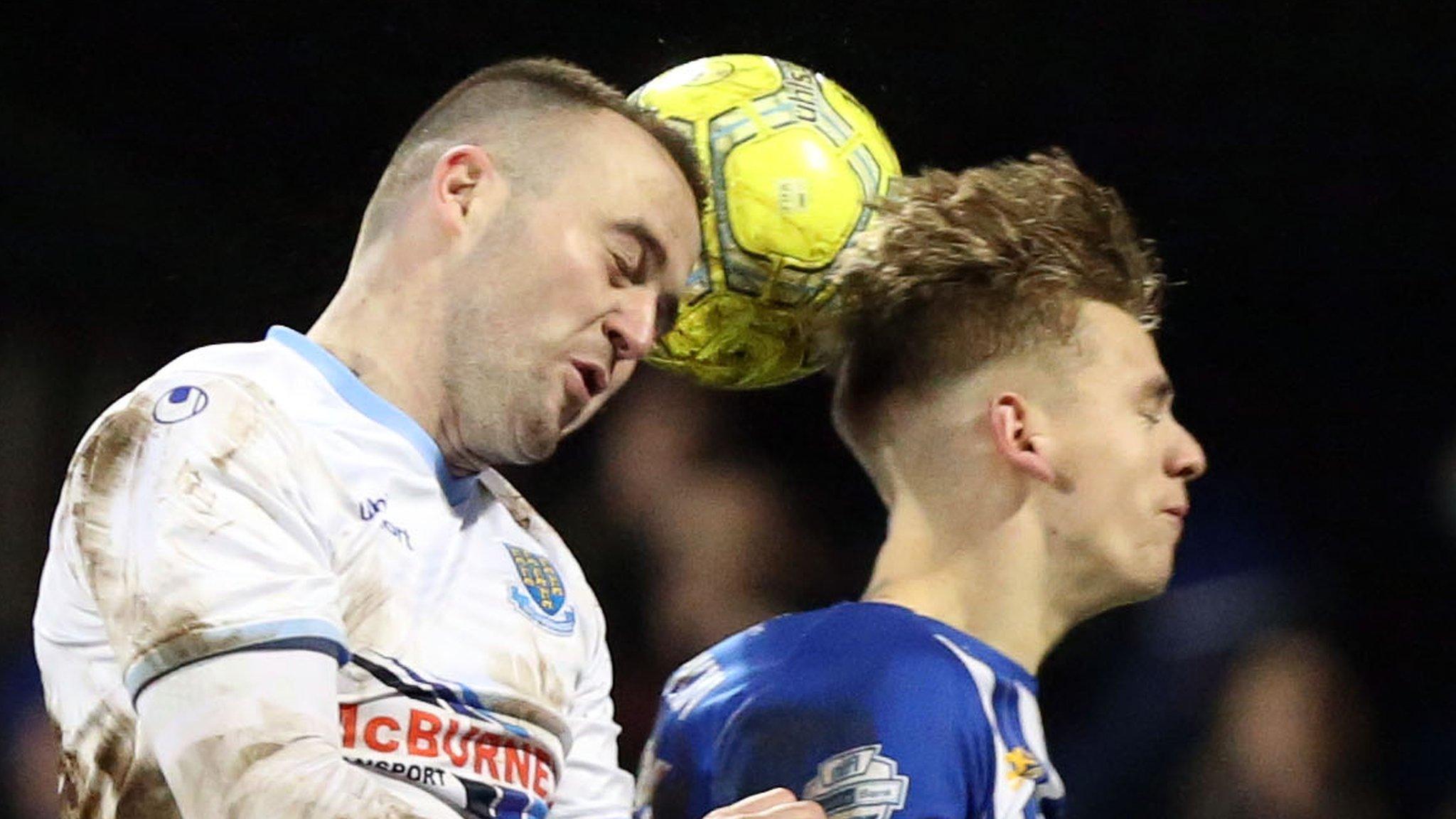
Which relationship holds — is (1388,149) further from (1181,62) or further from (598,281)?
(598,281)

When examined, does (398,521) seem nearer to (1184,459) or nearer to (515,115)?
(515,115)

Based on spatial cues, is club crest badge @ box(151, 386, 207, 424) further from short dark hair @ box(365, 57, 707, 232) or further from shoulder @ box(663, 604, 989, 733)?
shoulder @ box(663, 604, 989, 733)

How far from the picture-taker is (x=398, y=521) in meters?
1.49

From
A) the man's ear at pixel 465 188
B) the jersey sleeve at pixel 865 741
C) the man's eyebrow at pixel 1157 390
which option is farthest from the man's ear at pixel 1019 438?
the man's ear at pixel 465 188

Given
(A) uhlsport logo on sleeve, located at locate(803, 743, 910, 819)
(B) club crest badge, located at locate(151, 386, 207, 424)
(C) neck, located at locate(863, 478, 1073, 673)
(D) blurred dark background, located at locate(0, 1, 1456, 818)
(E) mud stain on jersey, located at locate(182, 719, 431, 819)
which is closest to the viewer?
(E) mud stain on jersey, located at locate(182, 719, 431, 819)

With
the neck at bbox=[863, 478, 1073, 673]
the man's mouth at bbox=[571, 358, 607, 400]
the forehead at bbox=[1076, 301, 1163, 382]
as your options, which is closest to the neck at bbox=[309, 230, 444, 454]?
the man's mouth at bbox=[571, 358, 607, 400]

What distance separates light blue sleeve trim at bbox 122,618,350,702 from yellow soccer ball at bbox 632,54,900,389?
26.6 inches

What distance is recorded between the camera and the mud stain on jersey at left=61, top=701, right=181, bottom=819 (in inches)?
50.6

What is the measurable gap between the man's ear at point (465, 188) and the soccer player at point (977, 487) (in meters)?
0.39

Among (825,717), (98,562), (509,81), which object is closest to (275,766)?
(98,562)

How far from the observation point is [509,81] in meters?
1.73

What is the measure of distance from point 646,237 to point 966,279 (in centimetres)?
36

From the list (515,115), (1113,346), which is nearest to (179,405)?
(515,115)

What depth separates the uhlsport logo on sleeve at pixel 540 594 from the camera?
156cm
